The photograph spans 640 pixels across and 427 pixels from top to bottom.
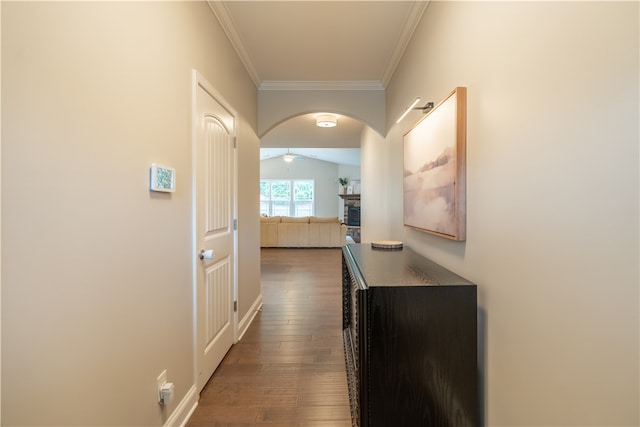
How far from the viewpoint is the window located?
40.9ft

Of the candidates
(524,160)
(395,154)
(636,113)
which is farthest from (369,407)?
(395,154)

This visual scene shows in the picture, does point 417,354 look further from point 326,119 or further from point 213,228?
point 326,119

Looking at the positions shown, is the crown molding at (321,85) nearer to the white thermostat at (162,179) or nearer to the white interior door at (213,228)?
the white interior door at (213,228)

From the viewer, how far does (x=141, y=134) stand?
123 centimetres

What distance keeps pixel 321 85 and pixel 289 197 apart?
31.2ft

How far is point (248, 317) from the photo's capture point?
2961 millimetres

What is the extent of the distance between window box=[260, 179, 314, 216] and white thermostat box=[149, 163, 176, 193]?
36.2ft

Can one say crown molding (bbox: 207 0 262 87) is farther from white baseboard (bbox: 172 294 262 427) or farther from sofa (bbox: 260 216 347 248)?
sofa (bbox: 260 216 347 248)

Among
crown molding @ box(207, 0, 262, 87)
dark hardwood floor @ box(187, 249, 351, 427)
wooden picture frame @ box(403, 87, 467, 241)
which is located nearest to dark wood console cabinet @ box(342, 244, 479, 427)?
wooden picture frame @ box(403, 87, 467, 241)

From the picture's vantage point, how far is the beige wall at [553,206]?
66cm

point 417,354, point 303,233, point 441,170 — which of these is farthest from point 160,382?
point 303,233

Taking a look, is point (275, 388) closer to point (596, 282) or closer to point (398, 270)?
point (398, 270)

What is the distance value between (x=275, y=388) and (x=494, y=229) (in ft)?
5.54

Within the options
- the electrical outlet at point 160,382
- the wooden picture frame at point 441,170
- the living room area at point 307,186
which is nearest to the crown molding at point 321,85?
the wooden picture frame at point 441,170
